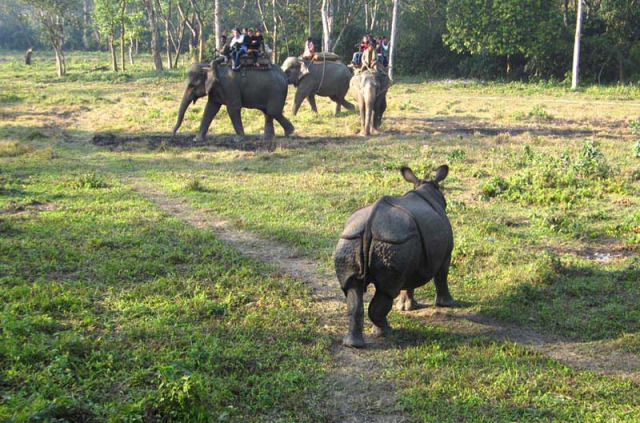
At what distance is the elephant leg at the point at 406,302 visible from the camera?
7.49m

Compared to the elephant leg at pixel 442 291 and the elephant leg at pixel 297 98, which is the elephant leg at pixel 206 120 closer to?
the elephant leg at pixel 297 98

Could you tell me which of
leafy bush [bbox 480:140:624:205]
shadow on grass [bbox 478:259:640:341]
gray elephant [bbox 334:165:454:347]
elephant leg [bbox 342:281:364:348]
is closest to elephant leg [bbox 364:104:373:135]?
leafy bush [bbox 480:140:624:205]

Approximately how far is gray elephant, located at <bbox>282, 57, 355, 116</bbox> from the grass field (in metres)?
5.41

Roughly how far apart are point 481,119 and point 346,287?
1767cm

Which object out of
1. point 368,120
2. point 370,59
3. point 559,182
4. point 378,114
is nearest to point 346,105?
point 378,114

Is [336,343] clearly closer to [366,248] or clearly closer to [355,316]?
[355,316]

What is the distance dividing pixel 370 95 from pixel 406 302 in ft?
41.6

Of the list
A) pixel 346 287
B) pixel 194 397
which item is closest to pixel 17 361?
pixel 194 397

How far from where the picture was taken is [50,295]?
7.29 m

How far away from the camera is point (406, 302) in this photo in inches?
296

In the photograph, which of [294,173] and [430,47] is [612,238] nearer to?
[294,173]

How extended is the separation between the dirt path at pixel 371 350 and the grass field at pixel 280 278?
73mm

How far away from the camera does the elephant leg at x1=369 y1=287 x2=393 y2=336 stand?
21.1ft

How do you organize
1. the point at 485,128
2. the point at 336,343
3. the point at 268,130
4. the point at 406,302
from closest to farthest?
the point at 336,343, the point at 406,302, the point at 268,130, the point at 485,128
